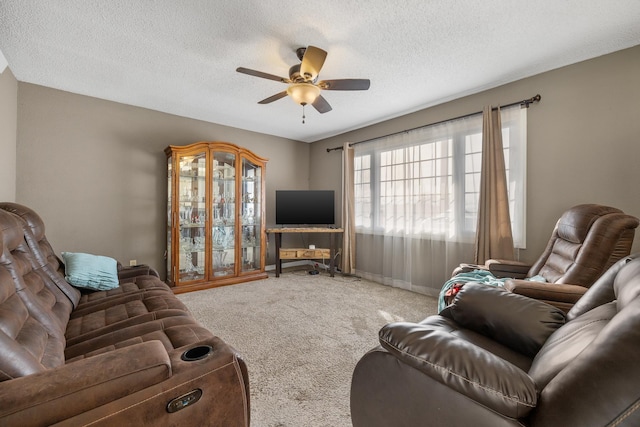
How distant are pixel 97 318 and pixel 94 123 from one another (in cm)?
282

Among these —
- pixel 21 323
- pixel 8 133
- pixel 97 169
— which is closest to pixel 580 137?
pixel 21 323

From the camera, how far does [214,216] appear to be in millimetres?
4027

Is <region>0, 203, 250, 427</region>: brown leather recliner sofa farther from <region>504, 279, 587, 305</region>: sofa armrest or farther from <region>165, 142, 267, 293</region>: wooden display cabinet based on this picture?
<region>165, 142, 267, 293</region>: wooden display cabinet

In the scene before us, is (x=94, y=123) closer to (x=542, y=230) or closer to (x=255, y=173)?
(x=255, y=173)

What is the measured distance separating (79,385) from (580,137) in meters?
3.62

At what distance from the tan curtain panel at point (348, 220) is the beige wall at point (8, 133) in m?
3.89

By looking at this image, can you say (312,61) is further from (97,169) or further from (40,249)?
(97,169)

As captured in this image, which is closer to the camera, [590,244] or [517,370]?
[517,370]

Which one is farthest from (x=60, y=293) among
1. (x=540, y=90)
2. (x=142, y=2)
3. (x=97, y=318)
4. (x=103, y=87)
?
(x=540, y=90)

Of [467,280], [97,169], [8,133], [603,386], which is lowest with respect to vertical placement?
[467,280]

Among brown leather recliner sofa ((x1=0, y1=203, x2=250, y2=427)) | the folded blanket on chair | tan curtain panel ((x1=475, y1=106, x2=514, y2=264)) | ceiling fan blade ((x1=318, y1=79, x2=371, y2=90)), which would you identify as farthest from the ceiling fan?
brown leather recliner sofa ((x1=0, y1=203, x2=250, y2=427))

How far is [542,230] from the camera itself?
8.95 feet

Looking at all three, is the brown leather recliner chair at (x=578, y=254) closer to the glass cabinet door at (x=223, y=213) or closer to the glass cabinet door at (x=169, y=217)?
the glass cabinet door at (x=223, y=213)

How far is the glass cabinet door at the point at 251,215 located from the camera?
170 inches
